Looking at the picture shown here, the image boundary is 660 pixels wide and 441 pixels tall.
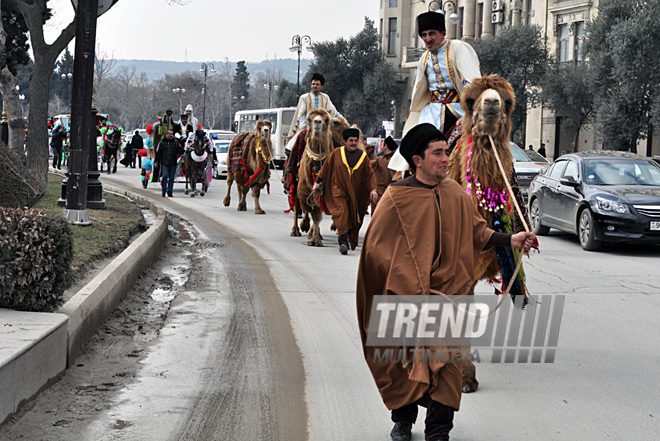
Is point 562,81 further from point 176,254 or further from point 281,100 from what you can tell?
point 281,100

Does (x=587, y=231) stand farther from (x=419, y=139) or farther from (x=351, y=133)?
(x=419, y=139)

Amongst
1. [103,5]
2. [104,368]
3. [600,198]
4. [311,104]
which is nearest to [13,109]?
[103,5]

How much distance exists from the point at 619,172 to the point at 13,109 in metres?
13.0

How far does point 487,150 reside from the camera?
281 inches

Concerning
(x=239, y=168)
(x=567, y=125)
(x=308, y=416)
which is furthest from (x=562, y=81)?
(x=308, y=416)

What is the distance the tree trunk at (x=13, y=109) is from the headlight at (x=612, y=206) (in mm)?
12222

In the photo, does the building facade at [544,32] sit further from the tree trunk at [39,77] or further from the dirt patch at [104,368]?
the dirt patch at [104,368]

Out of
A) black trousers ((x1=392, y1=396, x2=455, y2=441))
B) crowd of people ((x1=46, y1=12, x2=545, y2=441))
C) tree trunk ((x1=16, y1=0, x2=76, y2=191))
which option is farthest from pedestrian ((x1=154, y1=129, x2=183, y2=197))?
black trousers ((x1=392, y1=396, x2=455, y2=441))

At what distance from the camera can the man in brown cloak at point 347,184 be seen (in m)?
14.4

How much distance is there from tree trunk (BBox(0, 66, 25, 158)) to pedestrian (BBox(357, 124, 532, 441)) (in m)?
17.2

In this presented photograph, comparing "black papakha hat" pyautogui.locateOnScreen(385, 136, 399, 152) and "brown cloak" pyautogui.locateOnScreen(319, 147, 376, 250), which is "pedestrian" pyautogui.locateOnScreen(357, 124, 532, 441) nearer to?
"brown cloak" pyautogui.locateOnScreen(319, 147, 376, 250)

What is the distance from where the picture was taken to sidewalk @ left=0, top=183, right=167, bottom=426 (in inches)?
219

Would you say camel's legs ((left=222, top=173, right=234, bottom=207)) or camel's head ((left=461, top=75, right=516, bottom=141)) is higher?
camel's head ((left=461, top=75, right=516, bottom=141))

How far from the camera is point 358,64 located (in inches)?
2896
